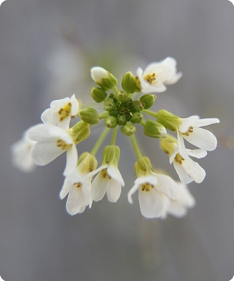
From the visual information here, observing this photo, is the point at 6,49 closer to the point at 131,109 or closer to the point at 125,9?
the point at 125,9

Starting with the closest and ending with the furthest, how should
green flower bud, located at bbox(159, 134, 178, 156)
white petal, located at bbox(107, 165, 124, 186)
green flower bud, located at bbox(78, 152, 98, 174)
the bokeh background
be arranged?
white petal, located at bbox(107, 165, 124, 186), green flower bud, located at bbox(78, 152, 98, 174), green flower bud, located at bbox(159, 134, 178, 156), the bokeh background

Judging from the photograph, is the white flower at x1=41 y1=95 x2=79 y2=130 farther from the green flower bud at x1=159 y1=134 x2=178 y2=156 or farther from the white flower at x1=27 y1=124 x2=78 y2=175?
the green flower bud at x1=159 y1=134 x2=178 y2=156

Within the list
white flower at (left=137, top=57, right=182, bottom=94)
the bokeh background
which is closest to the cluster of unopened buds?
white flower at (left=137, top=57, right=182, bottom=94)

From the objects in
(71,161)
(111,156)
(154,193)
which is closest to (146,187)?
(154,193)

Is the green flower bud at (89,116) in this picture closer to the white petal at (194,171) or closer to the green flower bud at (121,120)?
the green flower bud at (121,120)

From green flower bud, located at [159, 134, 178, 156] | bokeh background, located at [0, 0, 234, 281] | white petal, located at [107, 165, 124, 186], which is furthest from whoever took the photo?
bokeh background, located at [0, 0, 234, 281]

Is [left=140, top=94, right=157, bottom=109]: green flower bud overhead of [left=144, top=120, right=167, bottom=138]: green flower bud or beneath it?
overhead

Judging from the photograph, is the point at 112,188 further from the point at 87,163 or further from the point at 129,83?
the point at 129,83

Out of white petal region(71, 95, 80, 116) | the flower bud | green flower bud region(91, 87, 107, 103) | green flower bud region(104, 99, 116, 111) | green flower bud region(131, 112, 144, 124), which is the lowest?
green flower bud region(131, 112, 144, 124)
